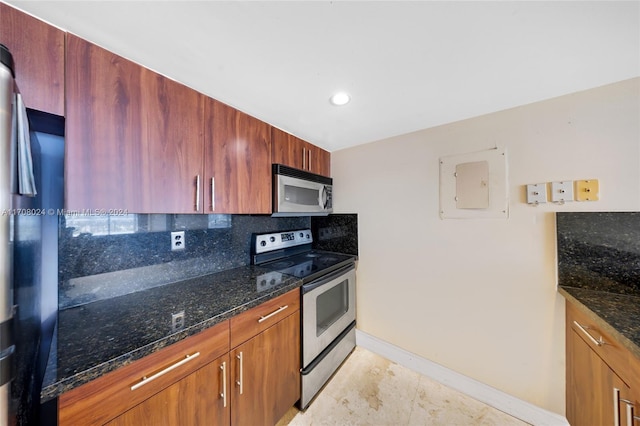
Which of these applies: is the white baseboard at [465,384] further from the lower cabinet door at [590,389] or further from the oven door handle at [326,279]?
the oven door handle at [326,279]

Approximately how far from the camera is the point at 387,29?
31.0 inches

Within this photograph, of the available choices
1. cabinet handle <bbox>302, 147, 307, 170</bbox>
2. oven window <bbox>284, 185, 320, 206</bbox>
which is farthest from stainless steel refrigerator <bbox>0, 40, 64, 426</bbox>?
cabinet handle <bbox>302, 147, 307, 170</bbox>

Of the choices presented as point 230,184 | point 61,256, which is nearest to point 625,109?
point 230,184

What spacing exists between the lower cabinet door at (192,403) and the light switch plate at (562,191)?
2.01m

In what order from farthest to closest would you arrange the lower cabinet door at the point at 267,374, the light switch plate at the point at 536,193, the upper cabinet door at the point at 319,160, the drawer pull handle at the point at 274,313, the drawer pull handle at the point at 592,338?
the upper cabinet door at the point at 319,160 → the light switch plate at the point at 536,193 → the drawer pull handle at the point at 274,313 → the lower cabinet door at the point at 267,374 → the drawer pull handle at the point at 592,338

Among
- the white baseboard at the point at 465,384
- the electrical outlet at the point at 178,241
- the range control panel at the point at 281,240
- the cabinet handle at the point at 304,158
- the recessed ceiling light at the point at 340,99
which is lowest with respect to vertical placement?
the white baseboard at the point at 465,384

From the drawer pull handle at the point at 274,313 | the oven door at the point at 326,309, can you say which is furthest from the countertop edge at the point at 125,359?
the oven door at the point at 326,309

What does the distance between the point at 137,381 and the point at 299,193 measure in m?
1.35

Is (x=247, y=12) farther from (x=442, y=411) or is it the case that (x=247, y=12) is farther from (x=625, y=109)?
(x=442, y=411)

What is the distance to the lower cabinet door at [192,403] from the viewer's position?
0.72 metres

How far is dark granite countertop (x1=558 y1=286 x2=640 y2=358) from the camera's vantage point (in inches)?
29.8

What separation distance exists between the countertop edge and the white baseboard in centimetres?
147

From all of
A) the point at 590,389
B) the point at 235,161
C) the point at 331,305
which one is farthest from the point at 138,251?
the point at 590,389

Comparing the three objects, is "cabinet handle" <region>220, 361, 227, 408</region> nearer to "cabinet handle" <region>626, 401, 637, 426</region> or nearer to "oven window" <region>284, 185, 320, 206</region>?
"oven window" <region>284, 185, 320, 206</region>
